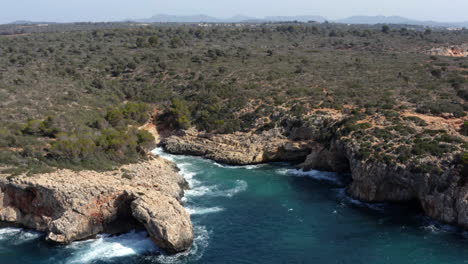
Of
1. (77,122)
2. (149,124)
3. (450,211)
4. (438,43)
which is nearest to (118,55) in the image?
(149,124)

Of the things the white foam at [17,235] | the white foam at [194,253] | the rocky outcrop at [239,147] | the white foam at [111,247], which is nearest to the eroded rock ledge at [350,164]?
the rocky outcrop at [239,147]

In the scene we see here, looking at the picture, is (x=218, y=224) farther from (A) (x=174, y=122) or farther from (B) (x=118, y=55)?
(B) (x=118, y=55)

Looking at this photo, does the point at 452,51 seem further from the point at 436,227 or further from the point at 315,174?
the point at 436,227

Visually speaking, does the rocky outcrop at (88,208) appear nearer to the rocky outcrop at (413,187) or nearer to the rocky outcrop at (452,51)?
the rocky outcrop at (413,187)

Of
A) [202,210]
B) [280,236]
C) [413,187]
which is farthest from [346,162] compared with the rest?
[202,210]

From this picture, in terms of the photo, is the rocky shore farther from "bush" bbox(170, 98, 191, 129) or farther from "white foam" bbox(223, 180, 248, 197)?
"white foam" bbox(223, 180, 248, 197)

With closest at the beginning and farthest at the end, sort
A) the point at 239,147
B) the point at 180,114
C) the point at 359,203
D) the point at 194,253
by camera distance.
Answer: the point at 194,253, the point at 359,203, the point at 239,147, the point at 180,114

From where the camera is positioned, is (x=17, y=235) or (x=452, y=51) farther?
(x=452, y=51)

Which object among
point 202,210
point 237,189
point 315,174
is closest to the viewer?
point 202,210

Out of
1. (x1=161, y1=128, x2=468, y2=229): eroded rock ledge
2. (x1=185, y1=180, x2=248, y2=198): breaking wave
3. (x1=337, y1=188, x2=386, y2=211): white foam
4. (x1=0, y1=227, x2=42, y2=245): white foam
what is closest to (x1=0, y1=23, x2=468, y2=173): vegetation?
(x1=161, y1=128, x2=468, y2=229): eroded rock ledge
